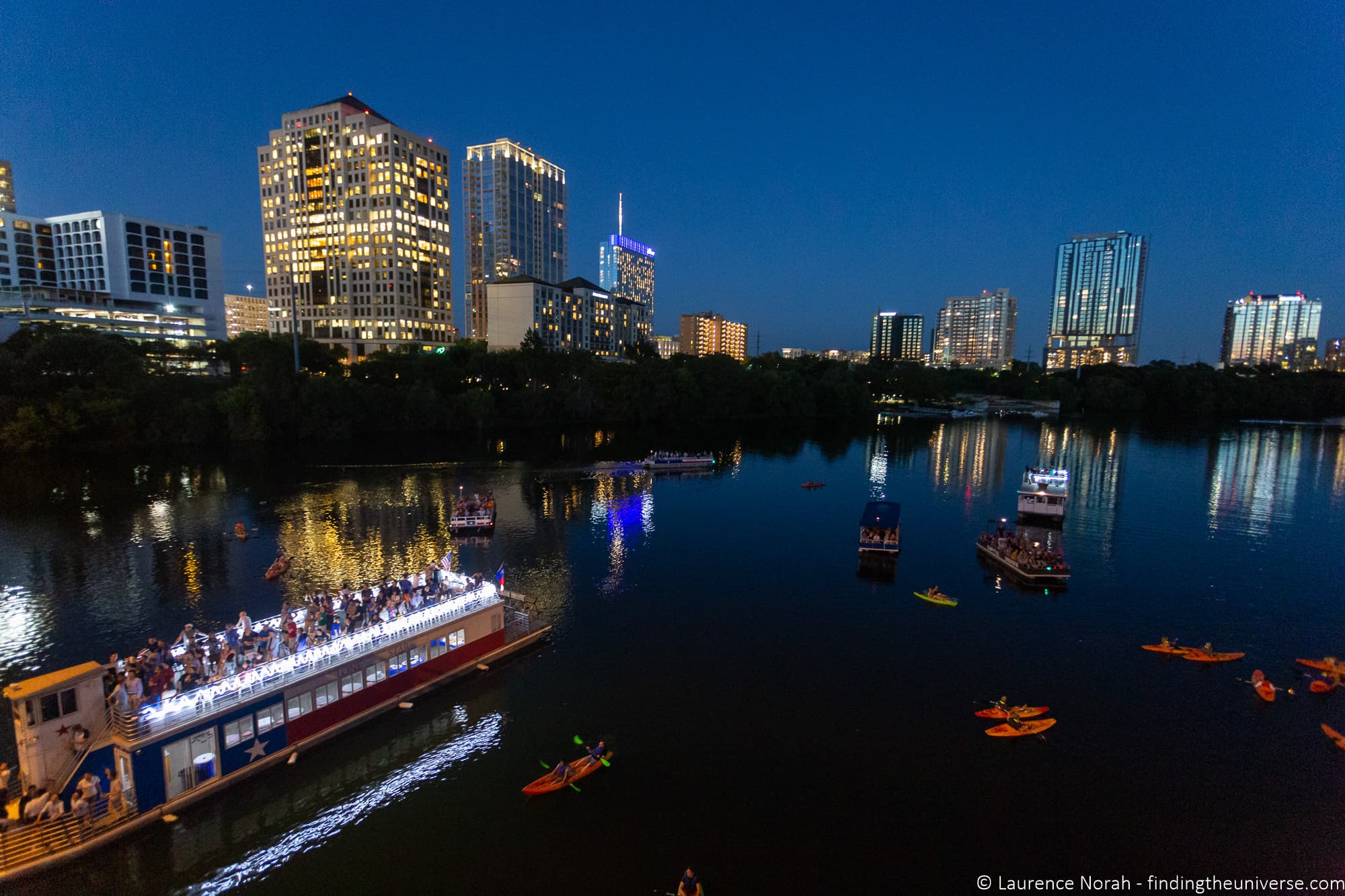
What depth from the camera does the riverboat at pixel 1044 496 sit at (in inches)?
2525

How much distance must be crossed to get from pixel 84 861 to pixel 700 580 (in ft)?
109

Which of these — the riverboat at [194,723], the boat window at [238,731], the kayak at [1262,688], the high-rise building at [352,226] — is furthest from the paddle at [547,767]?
the high-rise building at [352,226]

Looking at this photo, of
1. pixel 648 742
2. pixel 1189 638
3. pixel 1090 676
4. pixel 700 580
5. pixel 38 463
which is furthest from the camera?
pixel 38 463

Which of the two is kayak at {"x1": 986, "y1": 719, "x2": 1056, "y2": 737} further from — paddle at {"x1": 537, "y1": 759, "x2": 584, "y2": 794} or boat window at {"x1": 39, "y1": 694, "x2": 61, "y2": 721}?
boat window at {"x1": 39, "y1": 694, "x2": 61, "y2": 721}

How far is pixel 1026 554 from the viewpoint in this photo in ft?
156

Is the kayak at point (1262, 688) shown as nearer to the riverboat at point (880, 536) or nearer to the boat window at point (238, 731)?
the riverboat at point (880, 536)

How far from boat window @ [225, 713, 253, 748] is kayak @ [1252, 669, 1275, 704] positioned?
43748 millimetres

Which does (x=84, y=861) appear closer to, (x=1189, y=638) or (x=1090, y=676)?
(x=1090, y=676)

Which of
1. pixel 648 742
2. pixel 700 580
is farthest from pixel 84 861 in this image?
pixel 700 580

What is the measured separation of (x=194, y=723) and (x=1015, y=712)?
1252 inches

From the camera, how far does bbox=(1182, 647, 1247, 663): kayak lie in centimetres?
3444

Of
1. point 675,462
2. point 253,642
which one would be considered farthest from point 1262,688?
point 675,462

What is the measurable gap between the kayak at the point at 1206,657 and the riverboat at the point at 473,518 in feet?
161

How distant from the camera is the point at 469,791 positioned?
23.5 metres
